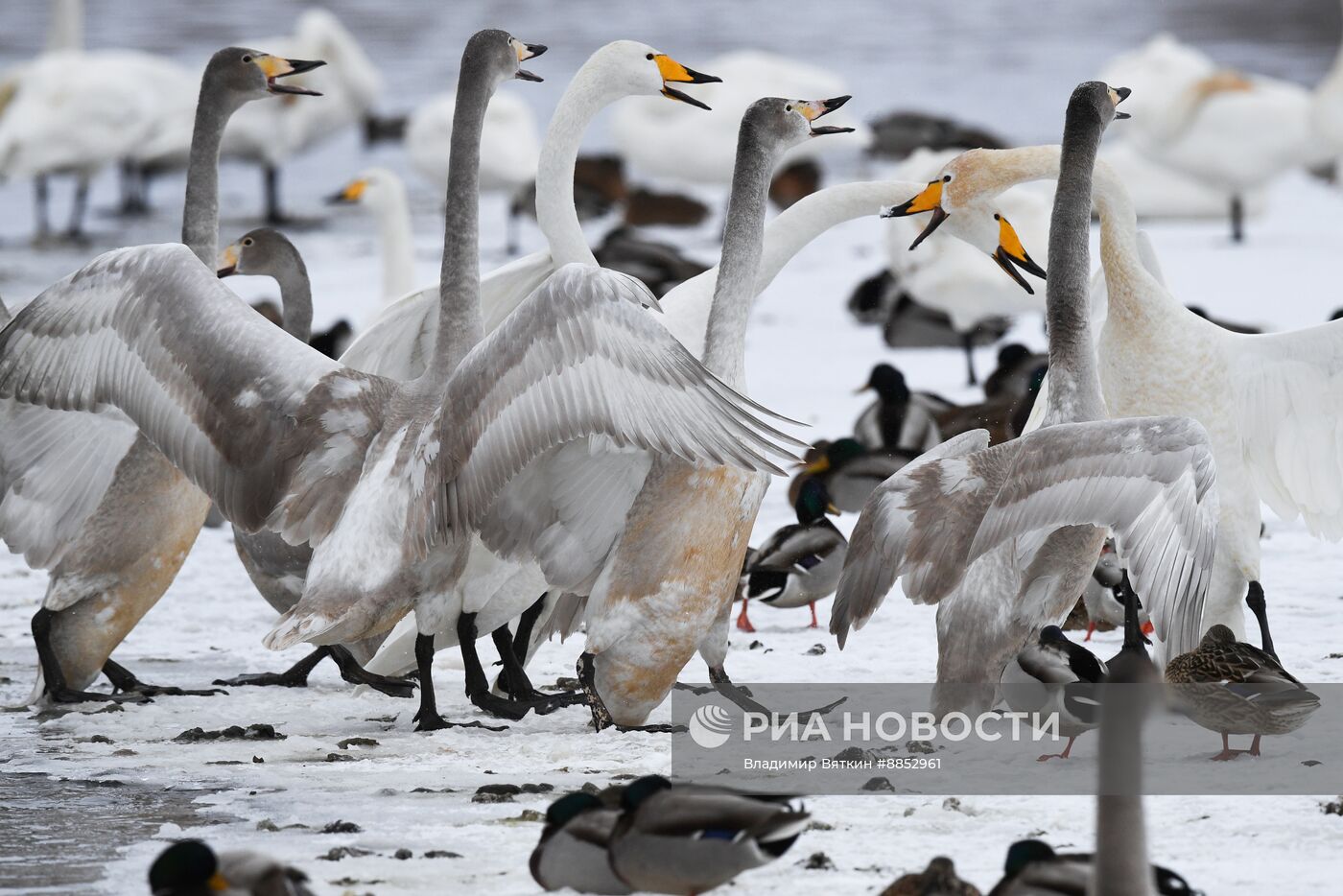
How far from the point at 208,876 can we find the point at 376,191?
7.92 m

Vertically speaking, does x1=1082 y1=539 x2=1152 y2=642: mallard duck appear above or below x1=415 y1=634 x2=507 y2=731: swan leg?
above

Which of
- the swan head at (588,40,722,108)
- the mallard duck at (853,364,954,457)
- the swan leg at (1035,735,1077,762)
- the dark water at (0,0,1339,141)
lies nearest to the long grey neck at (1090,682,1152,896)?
the swan leg at (1035,735,1077,762)

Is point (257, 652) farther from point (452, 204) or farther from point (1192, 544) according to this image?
point (1192, 544)

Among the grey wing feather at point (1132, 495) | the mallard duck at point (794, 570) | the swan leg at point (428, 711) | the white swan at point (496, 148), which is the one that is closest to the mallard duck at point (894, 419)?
the mallard duck at point (794, 570)

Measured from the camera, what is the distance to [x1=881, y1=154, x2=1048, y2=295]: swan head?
7.13m

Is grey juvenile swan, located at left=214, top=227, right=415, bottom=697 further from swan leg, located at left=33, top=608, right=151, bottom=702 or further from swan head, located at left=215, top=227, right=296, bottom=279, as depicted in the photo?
swan head, located at left=215, top=227, right=296, bottom=279

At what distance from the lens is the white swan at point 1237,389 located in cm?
660

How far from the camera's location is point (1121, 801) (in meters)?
3.26

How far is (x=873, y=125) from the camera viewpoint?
2183cm

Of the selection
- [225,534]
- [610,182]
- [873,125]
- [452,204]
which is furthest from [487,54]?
[873,125]

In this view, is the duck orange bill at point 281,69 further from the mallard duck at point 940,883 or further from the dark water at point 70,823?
the mallard duck at point 940,883

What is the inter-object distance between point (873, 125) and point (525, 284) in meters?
15.0

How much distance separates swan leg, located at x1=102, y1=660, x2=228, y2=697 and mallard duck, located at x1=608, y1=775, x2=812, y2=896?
2.66 meters

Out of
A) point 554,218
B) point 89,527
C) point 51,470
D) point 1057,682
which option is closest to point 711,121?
point 554,218
